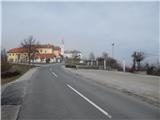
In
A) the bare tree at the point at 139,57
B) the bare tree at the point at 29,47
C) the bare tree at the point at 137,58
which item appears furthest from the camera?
the bare tree at the point at 29,47

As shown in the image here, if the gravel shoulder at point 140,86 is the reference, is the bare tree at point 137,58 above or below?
above

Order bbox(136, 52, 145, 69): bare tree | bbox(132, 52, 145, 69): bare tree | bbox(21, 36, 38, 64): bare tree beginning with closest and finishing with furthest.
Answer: bbox(132, 52, 145, 69): bare tree → bbox(136, 52, 145, 69): bare tree → bbox(21, 36, 38, 64): bare tree

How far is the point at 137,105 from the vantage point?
48.3 ft

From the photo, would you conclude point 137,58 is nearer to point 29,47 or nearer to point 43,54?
point 29,47

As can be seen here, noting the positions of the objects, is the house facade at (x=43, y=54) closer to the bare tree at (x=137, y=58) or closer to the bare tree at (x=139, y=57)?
the bare tree at (x=139, y=57)

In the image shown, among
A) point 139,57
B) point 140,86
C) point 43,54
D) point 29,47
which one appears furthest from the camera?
point 43,54

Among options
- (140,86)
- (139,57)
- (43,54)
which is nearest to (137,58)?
(139,57)

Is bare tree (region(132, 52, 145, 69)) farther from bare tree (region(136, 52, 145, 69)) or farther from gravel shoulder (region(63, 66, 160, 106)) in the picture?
gravel shoulder (region(63, 66, 160, 106))

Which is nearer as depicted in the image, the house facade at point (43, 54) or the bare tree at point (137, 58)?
the bare tree at point (137, 58)

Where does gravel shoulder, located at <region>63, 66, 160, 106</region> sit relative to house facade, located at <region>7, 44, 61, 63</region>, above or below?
below

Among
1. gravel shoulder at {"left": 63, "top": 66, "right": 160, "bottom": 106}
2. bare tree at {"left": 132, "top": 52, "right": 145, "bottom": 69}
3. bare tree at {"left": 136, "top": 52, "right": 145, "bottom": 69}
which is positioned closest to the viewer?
gravel shoulder at {"left": 63, "top": 66, "right": 160, "bottom": 106}

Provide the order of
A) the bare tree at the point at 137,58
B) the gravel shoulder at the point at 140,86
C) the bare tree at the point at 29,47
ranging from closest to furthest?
the gravel shoulder at the point at 140,86, the bare tree at the point at 137,58, the bare tree at the point at 29,47

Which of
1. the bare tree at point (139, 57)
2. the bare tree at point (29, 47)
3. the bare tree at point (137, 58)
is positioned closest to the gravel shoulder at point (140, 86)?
the bare tree at point (137, 58)

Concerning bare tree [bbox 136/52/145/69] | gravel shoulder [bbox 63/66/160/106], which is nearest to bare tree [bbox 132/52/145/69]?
bare tree [bbox 136/52/145/69]
